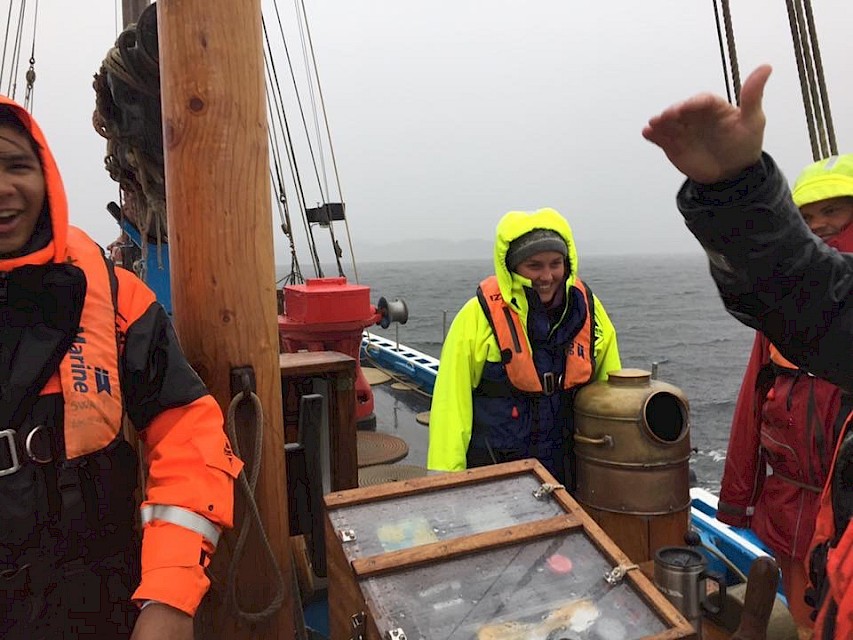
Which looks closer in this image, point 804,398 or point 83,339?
point 83,339

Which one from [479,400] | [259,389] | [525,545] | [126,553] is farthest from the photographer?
[479,400]

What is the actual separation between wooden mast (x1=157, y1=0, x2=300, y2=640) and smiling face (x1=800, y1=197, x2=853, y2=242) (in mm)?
2050

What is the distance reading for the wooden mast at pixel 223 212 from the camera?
184 centimetres

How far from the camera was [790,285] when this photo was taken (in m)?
1.06

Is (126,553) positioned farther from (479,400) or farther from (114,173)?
(114,173)

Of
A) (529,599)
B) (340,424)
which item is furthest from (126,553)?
(340,424)

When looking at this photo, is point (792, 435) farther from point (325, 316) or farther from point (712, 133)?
point (325, 316)

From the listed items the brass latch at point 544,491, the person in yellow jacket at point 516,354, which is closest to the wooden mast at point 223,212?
the brass latch at point 544,491

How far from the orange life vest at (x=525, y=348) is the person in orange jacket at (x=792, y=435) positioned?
729mm

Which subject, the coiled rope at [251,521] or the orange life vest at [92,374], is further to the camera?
the coiled rope at [251,521]

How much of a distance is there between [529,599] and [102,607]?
103cm

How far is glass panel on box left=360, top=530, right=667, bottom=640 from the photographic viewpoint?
1.40 meters

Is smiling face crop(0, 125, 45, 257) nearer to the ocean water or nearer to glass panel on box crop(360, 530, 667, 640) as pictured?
glass panel on box crop(360, 530, 667, 640)

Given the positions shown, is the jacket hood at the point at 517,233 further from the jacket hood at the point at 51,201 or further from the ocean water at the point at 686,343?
the jacket hood at the point at 51,201
